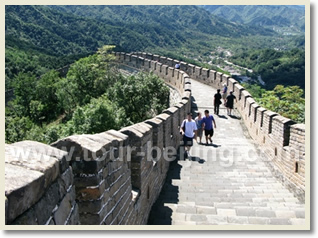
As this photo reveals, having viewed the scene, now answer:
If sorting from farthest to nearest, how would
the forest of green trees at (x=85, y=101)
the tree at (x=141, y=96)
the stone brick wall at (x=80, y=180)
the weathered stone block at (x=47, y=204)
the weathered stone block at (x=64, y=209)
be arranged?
the tree at (x=141, y=96) → the forest of green trees at (x=85, y=101) → the weathered stone block at (x=64, y=209) → the weathered stone block at (x=47, y=204) → the stone brick wall at (x=80, y=180)

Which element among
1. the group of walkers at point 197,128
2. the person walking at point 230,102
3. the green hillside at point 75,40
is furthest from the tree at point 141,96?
the green hillside at point 75,40

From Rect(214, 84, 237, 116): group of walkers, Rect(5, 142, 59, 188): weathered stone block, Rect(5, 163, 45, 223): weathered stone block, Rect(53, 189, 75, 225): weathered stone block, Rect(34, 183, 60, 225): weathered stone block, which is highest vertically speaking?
Rect(214, 84, 237, 116): group of walkers

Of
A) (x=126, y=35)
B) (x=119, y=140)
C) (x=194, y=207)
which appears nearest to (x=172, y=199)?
(x=194, y=207)

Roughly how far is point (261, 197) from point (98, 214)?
451 centimetres

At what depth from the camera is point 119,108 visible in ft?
54.5

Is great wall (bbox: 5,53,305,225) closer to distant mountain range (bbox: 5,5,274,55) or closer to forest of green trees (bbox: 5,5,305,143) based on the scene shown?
forest of green trees (bbox: 5,5,305,143)

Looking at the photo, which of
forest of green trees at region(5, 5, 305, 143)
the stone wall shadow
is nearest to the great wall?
the stone wall shadow

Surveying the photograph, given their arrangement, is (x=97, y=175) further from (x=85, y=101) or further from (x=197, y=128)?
(x=85, y=101)

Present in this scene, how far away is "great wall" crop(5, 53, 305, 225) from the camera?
222cm

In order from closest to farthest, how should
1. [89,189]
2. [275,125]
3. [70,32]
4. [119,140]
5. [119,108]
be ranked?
[89,189]
[119,140]
[275,125]
[119,108]
[70,32]

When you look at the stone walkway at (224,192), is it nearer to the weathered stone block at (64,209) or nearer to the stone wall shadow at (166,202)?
the stone wall shadow at (166,202)

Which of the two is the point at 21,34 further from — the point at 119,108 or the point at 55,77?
the point at 119,108

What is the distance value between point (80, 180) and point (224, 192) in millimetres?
4603

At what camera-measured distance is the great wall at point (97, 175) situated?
7.29 feet
